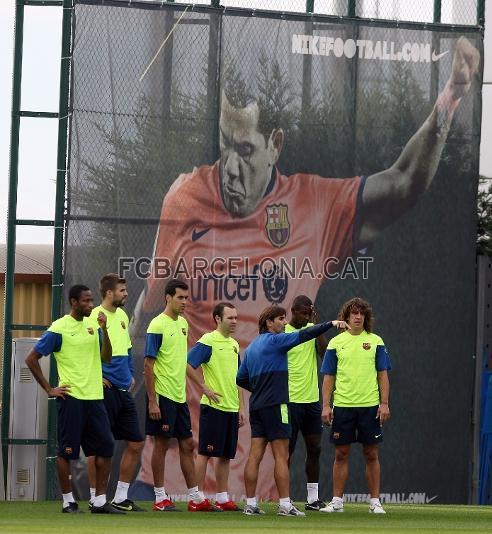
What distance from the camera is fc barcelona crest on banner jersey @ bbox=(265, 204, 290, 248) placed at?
1574cm

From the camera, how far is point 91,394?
1246 centimetres

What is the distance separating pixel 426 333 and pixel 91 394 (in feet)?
15.4

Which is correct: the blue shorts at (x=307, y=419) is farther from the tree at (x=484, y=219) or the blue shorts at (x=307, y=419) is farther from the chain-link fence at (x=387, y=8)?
the chain-link fence at (x=387, y=8)

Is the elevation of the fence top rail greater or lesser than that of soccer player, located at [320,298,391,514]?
greater

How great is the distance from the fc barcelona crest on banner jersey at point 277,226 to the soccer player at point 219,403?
86.3 inches

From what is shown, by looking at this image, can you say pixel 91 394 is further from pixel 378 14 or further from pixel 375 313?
pixel 378 14

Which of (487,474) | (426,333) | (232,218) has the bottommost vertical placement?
(487,474)

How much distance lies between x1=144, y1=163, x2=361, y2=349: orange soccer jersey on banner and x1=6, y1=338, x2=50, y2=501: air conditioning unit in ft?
4.06

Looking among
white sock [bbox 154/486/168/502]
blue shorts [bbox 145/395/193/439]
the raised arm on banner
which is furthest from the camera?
the raised arm on banner

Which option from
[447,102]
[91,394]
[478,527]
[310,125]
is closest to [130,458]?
[91,394]

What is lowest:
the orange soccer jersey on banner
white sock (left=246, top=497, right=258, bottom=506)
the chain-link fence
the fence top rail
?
white sock (left=246, top=497, right=258, bottom=506)

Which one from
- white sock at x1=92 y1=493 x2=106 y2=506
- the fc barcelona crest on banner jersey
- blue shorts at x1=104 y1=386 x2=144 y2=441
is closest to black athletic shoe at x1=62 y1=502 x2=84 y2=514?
white sock at x1=92 y1=493 x2=106 y2=506

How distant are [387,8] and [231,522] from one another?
641 centimetres

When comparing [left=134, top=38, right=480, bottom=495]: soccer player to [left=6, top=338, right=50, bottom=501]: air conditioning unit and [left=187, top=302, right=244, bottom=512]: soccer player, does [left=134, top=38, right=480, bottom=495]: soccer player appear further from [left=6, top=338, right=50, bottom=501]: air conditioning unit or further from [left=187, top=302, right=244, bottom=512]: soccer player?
[left=187, top=302, right=244, bottom=512]: soccer player
